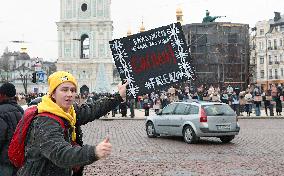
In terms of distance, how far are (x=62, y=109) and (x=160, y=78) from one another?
5.24 feet

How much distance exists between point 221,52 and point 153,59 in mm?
73654

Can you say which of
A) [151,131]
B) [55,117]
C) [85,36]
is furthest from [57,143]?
[85,36]

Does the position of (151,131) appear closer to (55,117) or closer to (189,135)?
(189,135)

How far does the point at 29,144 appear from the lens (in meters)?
3.98

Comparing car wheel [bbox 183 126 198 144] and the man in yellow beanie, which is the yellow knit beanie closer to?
the man in yellow beanie

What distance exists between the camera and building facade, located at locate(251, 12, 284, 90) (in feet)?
355

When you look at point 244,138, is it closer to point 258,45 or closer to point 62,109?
point 62,109

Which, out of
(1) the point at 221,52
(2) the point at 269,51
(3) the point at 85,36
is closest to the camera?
(1) the point at 221,52

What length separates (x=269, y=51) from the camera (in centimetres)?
11081

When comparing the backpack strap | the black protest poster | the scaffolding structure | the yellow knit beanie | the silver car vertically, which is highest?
the scaffolding structure

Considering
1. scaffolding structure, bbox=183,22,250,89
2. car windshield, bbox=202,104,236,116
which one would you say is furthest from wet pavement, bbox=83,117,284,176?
scaffolding structure, bbox=183,22,250,89

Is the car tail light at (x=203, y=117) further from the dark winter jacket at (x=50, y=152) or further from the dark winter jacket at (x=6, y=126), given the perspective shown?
the dark winter jacket at (x=50, y=152)

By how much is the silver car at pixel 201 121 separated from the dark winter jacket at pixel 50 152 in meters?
13.1

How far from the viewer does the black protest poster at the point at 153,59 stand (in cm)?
546
